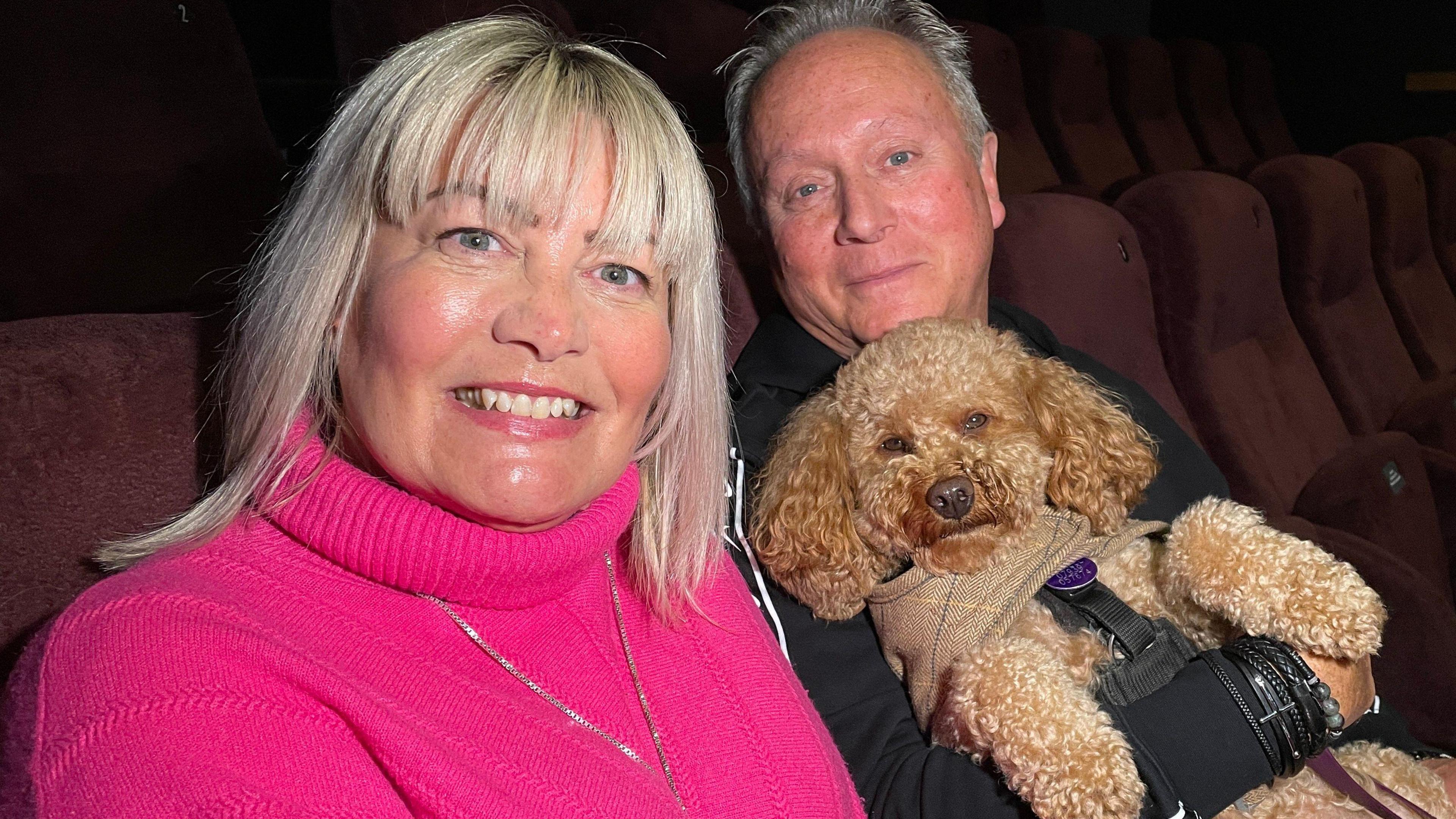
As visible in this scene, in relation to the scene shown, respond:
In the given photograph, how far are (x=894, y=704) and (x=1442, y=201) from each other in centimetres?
544

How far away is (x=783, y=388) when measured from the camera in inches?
68.7

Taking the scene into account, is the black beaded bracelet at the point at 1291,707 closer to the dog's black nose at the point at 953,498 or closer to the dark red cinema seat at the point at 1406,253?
the dog's black nose at the point at 953,498

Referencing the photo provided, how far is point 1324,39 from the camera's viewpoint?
8.00 m

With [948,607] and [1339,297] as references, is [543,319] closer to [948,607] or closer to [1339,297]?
[948,607]

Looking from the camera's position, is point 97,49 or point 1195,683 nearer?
point 1195,683

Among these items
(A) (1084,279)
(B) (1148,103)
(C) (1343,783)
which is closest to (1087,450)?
(C) (1343,783)

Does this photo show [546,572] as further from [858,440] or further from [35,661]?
[858,440]

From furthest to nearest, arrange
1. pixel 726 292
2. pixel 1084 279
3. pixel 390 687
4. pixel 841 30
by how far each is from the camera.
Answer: pixel 1084 279
pixel 726 292
pixel 841 30
pixel 390 687

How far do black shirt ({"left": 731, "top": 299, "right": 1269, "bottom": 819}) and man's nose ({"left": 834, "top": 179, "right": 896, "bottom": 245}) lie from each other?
0.19 meters

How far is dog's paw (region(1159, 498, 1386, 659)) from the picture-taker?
1324 millimetres

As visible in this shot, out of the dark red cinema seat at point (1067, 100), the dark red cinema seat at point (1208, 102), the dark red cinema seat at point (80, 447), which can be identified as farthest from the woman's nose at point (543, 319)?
the dark red cinema seat at point (1208, 102)

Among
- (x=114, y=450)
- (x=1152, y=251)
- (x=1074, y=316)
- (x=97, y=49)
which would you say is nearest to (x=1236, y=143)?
(x=1152, y=251)

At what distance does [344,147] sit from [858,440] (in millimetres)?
785

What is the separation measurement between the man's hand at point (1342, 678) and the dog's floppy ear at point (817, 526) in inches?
22.2
